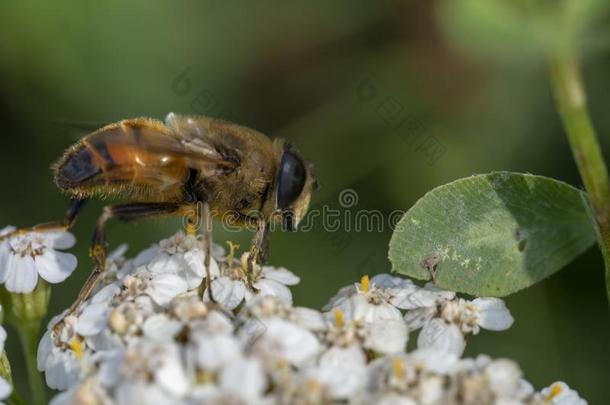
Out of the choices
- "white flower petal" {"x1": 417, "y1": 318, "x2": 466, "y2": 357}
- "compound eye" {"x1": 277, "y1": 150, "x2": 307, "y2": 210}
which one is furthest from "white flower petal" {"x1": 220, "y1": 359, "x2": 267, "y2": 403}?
"compound eye" {"x1": 277, "y1": 150, "x2": 307, "y2": 210}

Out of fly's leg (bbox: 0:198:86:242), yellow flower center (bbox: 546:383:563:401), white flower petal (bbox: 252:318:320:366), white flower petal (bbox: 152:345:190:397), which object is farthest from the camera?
fly's leg (bbox: 0:198:86:242)

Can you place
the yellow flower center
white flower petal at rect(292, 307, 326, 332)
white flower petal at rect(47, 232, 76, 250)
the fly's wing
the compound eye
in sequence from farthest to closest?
white flower petal at rect(47, 232, 76, 250) → the compound eye → the fly's wing → the yellow flower center → white flower petal at rect(292, 307, 326, 332)

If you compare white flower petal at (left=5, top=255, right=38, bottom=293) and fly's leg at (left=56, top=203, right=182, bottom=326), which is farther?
white flower petal at (left=5, top=255, right=38, bottom=293)

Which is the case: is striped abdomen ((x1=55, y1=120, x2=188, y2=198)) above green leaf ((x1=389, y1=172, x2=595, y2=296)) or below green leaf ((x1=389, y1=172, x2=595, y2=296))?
above

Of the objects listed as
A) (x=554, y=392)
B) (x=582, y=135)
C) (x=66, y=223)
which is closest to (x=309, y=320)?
(x=554, y=392)

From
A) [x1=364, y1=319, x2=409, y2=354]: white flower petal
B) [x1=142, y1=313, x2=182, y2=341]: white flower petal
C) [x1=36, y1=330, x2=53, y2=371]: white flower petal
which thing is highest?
[x1=142, y1=313, x2=182, y2=341]: white flower petal

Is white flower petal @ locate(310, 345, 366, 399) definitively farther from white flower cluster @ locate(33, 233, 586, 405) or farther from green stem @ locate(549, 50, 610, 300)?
green stem @ locate(549, 50, 610, 300)
